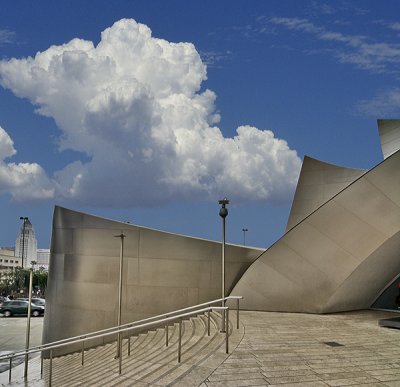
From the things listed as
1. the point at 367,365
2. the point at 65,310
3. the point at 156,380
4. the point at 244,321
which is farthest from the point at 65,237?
the point at 367,365

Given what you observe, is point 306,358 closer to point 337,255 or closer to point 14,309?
point 337,255

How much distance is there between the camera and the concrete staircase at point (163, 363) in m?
7.60

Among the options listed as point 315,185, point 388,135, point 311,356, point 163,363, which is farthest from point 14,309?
point 311,356

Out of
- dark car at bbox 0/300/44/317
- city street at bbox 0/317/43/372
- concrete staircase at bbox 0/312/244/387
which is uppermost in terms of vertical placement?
concrete staircase at bbox 0/312/244/387

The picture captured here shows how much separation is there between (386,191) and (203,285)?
7053 mm

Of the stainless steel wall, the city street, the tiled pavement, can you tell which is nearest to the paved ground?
the tiled pavement

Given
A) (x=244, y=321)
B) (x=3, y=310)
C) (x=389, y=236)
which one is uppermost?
(x=389, y=236)

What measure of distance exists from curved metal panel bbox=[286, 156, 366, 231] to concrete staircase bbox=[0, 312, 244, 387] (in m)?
10.1

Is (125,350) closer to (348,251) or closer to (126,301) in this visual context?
(126,301)

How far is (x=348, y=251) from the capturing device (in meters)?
14.5

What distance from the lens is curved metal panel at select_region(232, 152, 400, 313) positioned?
44.0 ft

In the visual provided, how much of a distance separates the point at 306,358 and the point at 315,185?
1453cm

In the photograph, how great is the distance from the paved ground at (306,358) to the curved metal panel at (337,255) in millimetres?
2656

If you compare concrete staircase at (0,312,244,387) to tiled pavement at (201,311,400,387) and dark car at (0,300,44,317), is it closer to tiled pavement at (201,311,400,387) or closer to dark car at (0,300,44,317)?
tiled pavement at (201,311,400,387)
